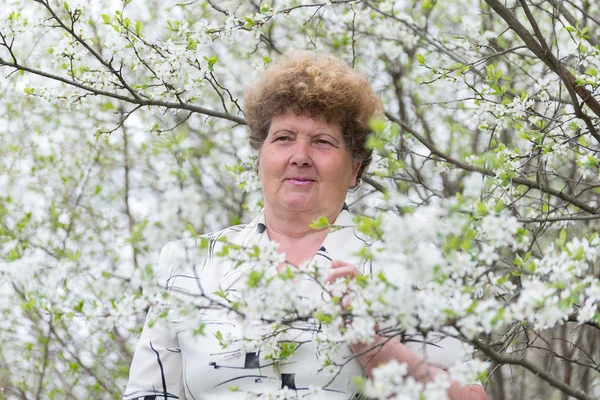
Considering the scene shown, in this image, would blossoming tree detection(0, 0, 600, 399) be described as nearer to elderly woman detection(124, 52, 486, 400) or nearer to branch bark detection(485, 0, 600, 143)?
branch bark detection(485, 0, 600, 143)

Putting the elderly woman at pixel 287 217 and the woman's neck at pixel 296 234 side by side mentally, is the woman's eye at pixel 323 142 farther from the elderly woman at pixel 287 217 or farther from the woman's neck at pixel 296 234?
the woman's neck at pixel 296 234

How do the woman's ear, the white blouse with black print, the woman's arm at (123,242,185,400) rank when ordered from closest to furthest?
the white blouse with black print → the woman's arm at (123,242,185,400) → the woman's ear

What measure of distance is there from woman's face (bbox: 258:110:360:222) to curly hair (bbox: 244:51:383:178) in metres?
0.04

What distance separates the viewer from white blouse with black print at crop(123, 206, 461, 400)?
2.38 meters

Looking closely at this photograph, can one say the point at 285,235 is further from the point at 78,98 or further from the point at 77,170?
the point at 77,170

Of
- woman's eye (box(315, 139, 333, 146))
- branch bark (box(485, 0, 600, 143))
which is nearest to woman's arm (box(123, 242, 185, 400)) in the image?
woman's eye (box(315, 139, 333, 146))

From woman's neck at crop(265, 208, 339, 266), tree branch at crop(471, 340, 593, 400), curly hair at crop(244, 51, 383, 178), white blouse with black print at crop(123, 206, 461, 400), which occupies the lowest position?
tree branch at crop(471, 340, 593, 400)

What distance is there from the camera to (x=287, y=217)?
9.10 ft

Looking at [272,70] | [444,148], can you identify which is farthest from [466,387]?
[444,148]

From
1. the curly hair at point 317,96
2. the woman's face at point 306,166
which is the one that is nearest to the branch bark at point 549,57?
the curly hair at point 317,96

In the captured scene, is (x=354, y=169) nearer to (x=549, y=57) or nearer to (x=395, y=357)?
(x=549, y=57)

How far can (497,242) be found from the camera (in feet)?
5.74

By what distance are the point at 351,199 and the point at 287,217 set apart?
10.0ft

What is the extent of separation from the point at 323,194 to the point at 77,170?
337 centimetres
